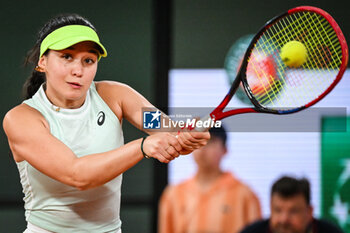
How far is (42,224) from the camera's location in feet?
5.52

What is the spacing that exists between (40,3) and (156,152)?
218cm

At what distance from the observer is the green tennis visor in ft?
5.20

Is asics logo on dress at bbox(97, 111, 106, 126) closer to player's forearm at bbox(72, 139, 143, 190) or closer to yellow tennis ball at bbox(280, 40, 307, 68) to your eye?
player's forearm at bbox(72, 139, 143, 190)

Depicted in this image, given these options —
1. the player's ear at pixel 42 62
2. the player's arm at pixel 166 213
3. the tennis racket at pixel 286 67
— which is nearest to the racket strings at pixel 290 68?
the tennis racket at pixel 286 67

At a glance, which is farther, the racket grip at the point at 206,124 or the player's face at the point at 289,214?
the player's face at the point at 289,214

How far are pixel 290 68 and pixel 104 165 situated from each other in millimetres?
941

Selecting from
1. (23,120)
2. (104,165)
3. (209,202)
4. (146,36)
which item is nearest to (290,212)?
(209,202)

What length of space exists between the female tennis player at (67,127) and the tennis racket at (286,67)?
32cm

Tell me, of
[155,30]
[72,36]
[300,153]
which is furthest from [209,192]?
[72,36]

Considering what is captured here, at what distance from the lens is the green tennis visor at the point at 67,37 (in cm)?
158

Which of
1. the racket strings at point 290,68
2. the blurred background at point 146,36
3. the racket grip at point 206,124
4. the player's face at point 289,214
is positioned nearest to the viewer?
the racket grip at point 206,124

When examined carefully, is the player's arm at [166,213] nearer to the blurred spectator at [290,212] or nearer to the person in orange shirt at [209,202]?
the person in orange shirt at [209,202]

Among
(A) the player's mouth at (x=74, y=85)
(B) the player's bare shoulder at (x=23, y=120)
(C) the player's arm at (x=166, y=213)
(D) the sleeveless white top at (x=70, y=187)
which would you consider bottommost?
(C) the player's arm at (x=166, y=213)

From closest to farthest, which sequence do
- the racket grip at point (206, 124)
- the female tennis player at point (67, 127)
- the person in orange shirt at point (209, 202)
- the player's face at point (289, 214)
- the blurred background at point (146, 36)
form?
the racket grip at point (206, 124) → the female tennis player at point (67, 127) → the player's face at point (289, 214) → the person in orange shirt at point (209, 202) → the blurred background at point (146, 36)
